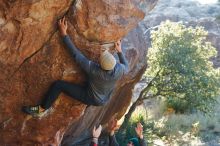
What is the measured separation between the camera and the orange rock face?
863 cm

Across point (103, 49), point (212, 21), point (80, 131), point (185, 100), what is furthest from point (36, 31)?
point (212, 21)

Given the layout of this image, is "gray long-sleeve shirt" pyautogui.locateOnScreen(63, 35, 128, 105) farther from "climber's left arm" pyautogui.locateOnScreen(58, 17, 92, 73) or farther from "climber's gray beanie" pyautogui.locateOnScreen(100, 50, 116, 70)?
"climber's gray beanie" pyautogui.locateOnScreen(100, 50, 116, 70)

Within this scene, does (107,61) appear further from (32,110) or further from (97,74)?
(32,110)

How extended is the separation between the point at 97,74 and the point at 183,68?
11317mm

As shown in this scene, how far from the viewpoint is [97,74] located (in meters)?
8.49

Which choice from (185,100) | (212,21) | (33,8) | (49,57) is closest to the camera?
(33,8)

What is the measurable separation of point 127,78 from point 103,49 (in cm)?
509

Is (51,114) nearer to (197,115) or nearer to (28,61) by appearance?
(28,61)

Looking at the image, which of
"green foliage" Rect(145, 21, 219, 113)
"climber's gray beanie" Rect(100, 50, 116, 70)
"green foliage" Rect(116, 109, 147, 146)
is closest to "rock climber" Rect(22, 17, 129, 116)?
"climber's gray beanie" Rect(100, 50, 116, 70)

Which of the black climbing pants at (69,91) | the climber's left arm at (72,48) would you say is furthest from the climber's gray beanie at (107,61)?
the black climbing pants at (69,91)

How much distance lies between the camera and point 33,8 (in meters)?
8.45

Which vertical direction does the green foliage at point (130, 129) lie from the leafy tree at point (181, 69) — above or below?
below

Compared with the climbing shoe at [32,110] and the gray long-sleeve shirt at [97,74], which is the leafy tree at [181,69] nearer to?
the climbing shoe at [32,110]

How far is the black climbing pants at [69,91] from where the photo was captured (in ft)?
29.7
